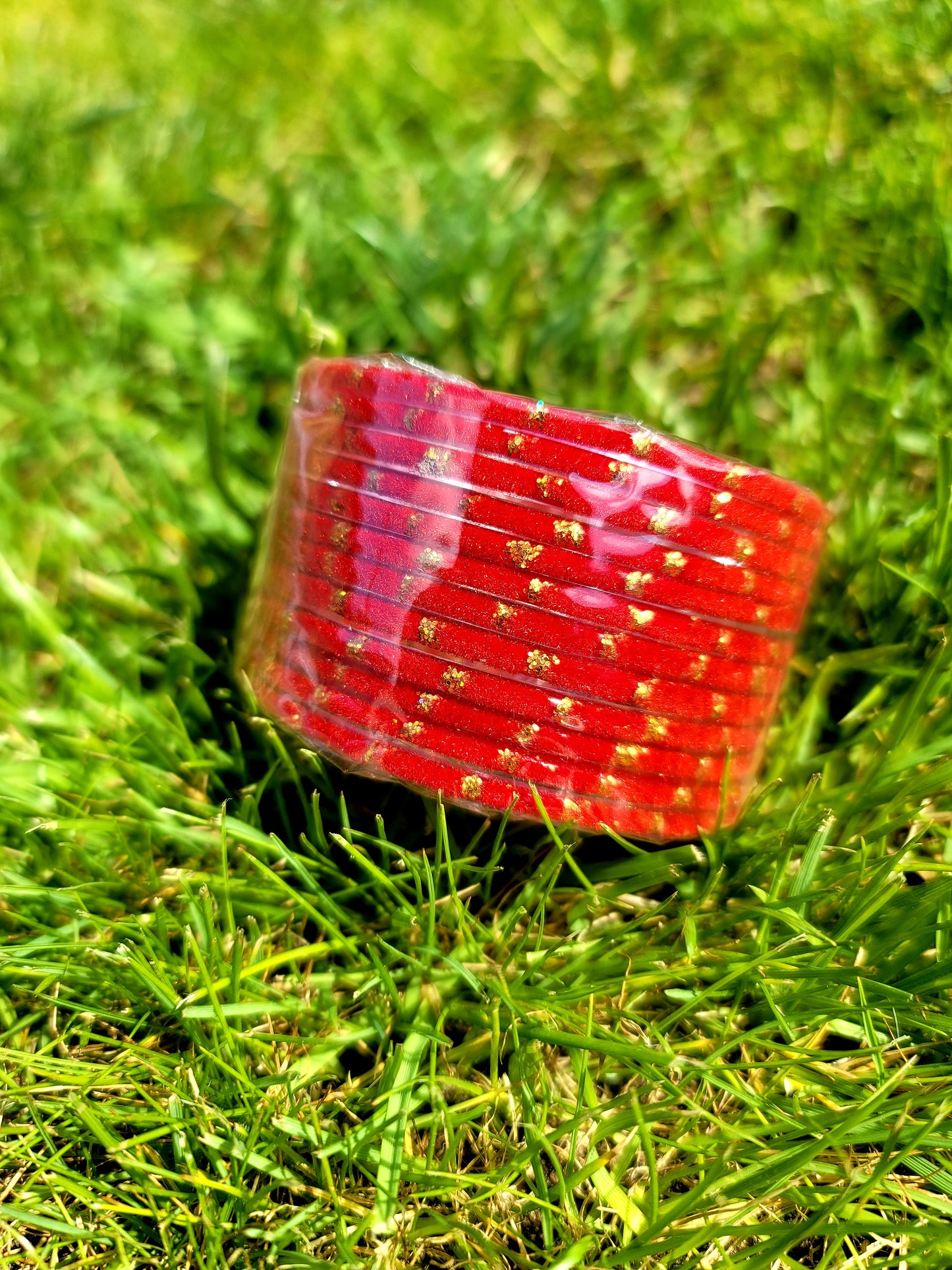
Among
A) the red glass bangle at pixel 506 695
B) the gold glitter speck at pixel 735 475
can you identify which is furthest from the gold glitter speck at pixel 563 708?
the gold glitter speck at pixel 735 475

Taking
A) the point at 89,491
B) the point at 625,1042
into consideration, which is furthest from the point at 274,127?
the point at 625,1042

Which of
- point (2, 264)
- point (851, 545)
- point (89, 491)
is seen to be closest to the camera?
point (851, 545)

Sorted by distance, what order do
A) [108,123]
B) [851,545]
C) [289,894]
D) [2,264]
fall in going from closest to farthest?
1. [289,894]
2. [851,545]
3. [2,264]
4. [108,123]

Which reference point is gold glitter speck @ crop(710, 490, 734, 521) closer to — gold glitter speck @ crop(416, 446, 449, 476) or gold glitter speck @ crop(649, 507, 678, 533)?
gold glitter speck @ crop(649, 507, 678, 533)

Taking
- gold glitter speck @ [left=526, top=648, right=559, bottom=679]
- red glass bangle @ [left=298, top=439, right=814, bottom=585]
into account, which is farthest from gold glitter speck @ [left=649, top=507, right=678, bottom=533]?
gold glitter speck @ [left=526, top=648, right=559, bottom=679]

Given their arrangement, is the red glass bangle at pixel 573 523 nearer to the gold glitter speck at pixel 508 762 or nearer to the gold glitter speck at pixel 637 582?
the gold glitter speck at pixel 637 582

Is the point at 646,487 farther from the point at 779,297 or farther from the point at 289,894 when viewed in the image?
the point at 779,297

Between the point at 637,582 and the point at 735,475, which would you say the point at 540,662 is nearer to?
the point at 637,582
